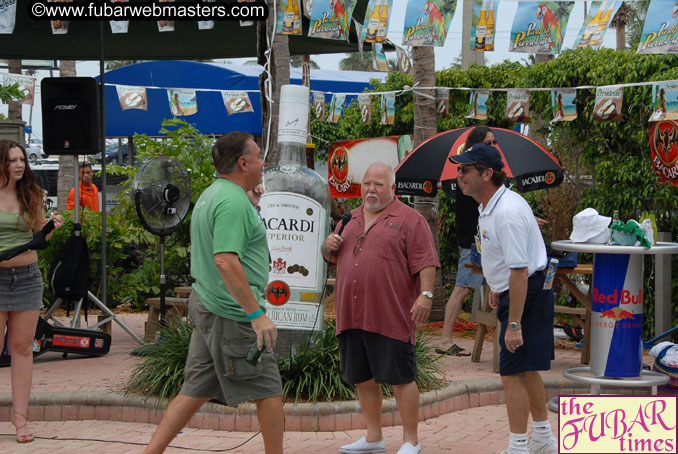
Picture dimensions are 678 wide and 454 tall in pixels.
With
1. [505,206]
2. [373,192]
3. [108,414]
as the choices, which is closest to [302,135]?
[373,192]

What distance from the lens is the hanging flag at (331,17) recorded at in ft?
30.5

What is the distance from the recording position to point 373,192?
5309 millimetres

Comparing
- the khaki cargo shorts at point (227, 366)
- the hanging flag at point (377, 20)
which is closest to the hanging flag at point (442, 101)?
the hanging flag at point (377, 20)

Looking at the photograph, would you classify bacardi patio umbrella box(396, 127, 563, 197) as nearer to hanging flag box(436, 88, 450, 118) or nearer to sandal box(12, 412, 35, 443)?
hanging flag box(436, 88, 450, 118)

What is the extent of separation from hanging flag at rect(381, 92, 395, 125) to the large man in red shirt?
22.9ft

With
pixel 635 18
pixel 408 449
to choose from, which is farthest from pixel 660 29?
pixel 635 18

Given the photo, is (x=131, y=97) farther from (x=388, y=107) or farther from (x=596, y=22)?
(x=596, y=22)

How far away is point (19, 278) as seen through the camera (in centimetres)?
582

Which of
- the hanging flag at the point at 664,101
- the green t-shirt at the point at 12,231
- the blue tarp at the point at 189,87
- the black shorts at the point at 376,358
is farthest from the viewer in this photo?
the blue tarp at the point at 189,87

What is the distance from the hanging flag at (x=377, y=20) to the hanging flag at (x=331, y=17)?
30 cm

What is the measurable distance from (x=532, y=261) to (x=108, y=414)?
3.35 meters

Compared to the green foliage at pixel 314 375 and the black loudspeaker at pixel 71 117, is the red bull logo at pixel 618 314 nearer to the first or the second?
the green foliage at pixel 314 375

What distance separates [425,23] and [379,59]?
3002 mm

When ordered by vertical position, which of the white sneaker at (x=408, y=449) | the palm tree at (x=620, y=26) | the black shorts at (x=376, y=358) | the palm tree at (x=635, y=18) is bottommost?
the white sneaker at (x=408, y=449)
